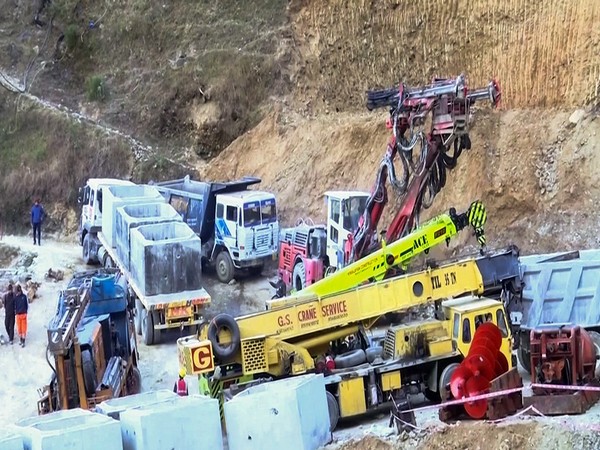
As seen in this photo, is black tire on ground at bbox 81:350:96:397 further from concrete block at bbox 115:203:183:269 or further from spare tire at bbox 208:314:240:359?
concrete block at bbox 115:203:183:269

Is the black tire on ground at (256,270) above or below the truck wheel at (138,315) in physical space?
above

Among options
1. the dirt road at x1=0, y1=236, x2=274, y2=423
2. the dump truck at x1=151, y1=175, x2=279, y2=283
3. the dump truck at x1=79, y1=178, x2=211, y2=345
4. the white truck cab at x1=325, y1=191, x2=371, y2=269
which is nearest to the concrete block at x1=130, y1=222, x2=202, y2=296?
the dump truck at x1=79, y1=178, x2=211, y2=345

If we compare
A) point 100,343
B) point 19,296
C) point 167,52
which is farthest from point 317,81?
point 100,343

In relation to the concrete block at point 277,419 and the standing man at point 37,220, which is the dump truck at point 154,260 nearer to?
the standing man at point 37,220

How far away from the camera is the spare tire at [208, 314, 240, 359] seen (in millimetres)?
13297

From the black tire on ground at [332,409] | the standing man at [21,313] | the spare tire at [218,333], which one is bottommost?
the black tire on ground at [332,409]

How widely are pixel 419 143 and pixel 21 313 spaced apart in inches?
336

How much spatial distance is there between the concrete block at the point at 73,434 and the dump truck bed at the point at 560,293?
705 centimetres

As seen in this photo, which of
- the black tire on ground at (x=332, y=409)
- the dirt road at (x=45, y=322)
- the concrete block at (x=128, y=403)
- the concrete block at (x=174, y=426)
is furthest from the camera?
the dirt road at (x=45, y=322)

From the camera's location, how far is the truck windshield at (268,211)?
22.7 m

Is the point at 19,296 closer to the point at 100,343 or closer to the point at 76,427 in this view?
the point at 100,343

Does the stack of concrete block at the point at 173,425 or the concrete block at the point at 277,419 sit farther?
the concrete block at the point at 277,419

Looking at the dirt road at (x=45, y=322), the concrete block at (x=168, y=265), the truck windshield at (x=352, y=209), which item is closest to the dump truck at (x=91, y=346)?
the dirt road at (x=45, y=322)

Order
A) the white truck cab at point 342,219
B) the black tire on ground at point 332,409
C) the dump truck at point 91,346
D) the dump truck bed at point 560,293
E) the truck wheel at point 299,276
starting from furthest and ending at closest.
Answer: the truck wheel at point 299,276
the white truck cab at point 342,219
the dump truck bed at point 560,293
the dump truck at point 91,346
the black tire on ground at point 332,409
